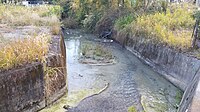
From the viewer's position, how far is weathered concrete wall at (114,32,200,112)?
9924mm

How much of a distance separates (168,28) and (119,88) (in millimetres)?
5852

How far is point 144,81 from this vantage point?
1150 centimetres

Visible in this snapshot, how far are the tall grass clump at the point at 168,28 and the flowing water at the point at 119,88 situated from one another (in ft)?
5.22

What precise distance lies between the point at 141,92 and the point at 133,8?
1324 cm

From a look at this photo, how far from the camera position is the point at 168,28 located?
14.6 metres

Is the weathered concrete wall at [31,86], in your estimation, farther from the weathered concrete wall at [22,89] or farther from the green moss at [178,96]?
the green moss at [178,96]

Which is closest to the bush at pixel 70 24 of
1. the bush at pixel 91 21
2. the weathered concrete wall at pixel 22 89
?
the bush at pixel 91 21

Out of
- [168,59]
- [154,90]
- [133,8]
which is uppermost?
[133,8]

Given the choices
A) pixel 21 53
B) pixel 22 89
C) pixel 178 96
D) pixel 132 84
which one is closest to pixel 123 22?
pixel 132 84

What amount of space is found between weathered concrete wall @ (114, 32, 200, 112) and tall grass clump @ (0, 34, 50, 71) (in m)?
4.30

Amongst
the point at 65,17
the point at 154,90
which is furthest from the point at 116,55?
the point at 65,17

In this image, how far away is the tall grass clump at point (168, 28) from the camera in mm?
12413

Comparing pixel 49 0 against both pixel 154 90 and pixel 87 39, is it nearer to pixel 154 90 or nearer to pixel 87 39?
pixel 87 39

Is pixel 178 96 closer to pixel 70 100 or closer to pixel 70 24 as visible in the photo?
pixel 70 100
